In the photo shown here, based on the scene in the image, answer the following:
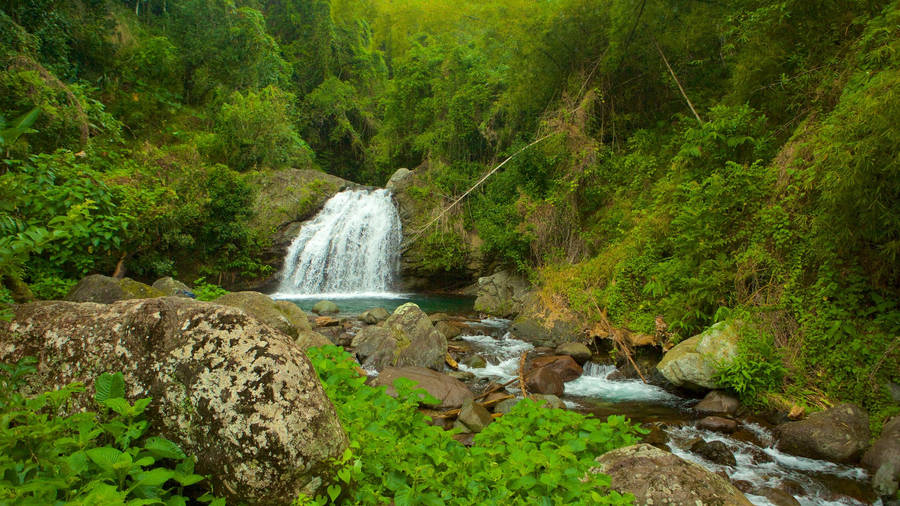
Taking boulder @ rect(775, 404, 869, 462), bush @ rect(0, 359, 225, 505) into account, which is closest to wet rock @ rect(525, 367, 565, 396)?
boulder @ rect(775, 404, 869, 462)

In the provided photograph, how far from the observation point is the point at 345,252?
Answer: 683 inches

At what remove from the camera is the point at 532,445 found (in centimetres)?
285

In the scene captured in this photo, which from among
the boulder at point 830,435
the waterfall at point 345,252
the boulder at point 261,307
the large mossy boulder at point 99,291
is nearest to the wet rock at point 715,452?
the boulder at point 830,435

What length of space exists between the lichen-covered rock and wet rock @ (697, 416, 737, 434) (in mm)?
5046

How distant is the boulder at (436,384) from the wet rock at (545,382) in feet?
3.78

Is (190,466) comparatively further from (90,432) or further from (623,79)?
(623,79)

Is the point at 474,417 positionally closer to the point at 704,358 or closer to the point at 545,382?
the point at 545,382

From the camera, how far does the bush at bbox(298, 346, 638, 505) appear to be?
2121mm

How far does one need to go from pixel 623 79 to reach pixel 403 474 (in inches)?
493

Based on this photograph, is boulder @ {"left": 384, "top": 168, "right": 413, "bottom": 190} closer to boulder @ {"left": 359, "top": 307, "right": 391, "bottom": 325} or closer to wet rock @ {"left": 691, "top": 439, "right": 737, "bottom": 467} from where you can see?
boulder @ {"left": 359, "top": 307, "right": 391, "bottom": 325}

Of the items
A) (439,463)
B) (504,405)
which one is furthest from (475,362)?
(439,463)

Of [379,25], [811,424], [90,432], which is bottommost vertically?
[811,424]

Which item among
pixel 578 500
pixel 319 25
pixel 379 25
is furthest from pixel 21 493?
pixel 379 25

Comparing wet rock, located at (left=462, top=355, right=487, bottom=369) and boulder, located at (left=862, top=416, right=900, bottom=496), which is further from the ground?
boulder, located at (left=862, top=416, right=900, bottom=496)
